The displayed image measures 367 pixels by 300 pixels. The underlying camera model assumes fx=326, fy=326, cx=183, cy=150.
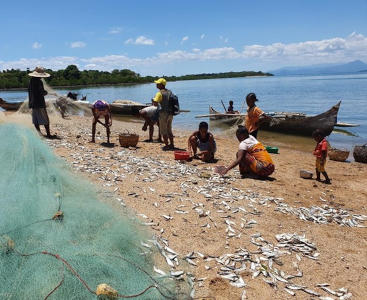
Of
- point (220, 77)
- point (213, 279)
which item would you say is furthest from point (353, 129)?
point (220, 77)

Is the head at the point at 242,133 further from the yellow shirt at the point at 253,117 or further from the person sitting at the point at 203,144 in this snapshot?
the person sitting at the point at 203,144

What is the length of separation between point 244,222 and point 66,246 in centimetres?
264

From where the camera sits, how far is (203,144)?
891 cm

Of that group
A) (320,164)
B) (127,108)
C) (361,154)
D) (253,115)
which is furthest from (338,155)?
(127,108)

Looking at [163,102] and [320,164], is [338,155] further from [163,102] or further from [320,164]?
[163,102]

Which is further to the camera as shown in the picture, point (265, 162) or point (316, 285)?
point (265, 162)

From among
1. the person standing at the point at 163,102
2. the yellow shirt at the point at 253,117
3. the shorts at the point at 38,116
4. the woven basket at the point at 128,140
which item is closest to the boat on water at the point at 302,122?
the person standing at the point at 163,102

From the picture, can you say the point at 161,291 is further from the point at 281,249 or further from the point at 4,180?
the point at 4,180

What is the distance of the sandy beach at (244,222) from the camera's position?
368cm

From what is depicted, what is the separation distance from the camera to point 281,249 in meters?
4.25

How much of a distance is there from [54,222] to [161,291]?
60.2 inches

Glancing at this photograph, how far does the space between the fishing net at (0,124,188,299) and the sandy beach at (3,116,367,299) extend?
0.54m

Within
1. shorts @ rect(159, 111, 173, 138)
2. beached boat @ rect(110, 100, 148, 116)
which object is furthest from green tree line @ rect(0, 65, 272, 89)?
shorts @ rect(159, 111, 173, 138)

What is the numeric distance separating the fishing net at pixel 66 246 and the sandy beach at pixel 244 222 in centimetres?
54
